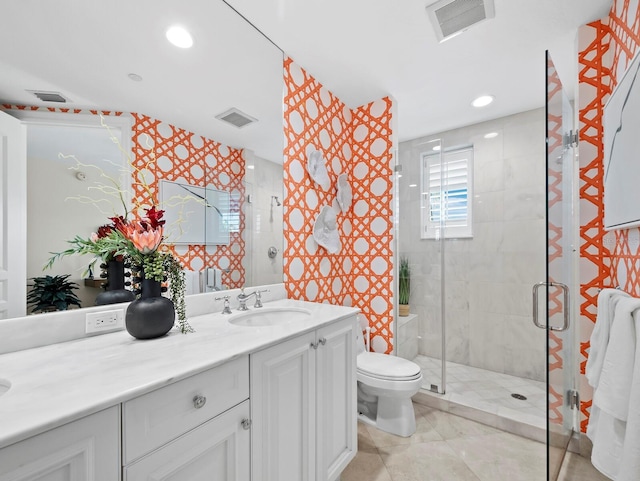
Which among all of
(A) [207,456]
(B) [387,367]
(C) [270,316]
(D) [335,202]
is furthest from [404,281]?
(A) [207,456]

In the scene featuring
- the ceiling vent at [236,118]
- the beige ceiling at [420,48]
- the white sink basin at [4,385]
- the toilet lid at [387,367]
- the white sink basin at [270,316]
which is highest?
the beige ceiling at [420,48]

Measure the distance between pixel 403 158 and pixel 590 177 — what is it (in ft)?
3.90

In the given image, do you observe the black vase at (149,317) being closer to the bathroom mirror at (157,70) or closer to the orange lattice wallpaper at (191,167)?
the bathroom mirror at (157,70)

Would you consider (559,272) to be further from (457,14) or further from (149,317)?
(149,317)

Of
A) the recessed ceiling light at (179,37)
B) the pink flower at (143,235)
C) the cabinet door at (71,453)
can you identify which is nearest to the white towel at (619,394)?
the cabinet door at (71,453)

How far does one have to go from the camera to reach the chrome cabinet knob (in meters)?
0.79

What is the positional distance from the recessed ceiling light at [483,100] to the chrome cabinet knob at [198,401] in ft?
9.29

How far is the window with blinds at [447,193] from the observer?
2.36 m

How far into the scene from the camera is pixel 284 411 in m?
1.10

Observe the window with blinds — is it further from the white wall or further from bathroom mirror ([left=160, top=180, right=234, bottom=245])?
bathroom mirror ([left=160, top=180, right=234, bottom=245])

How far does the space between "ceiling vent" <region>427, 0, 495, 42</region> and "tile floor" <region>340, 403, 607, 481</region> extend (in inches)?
98.3

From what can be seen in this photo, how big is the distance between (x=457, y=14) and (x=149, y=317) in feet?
6.94

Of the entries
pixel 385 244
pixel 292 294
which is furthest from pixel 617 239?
pixel 292 294

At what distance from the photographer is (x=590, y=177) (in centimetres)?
168
